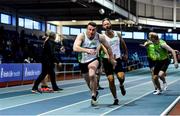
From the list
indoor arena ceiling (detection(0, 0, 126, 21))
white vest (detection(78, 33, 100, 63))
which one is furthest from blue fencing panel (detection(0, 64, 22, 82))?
white vest (detection(78, 33, 100, 63))

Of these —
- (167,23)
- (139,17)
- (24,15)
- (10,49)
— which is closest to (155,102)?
(10,49)

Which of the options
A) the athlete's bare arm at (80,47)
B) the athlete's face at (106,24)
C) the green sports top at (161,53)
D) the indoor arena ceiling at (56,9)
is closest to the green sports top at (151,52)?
the green sports top at (161,53)

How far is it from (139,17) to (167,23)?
530 cm

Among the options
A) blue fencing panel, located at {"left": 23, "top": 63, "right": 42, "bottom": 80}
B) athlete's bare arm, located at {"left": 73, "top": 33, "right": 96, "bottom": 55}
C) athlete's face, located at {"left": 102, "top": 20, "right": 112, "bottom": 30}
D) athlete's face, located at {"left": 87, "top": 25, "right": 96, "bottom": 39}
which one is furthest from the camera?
blue fencing panel, located at {"left": 23, "top": 63, "right": 42, "bottom": 80}

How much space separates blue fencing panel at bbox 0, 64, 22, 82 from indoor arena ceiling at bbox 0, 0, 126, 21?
6137 millimetres

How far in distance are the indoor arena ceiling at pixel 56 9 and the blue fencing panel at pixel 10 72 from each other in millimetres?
6137

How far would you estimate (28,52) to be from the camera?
2825cm

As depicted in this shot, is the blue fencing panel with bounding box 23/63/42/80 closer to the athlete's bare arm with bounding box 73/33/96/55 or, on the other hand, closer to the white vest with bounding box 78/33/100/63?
the white vest with bounding box 78/33/100/63

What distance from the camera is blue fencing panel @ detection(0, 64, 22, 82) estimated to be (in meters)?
17.7

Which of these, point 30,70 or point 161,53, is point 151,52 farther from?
point 30,70

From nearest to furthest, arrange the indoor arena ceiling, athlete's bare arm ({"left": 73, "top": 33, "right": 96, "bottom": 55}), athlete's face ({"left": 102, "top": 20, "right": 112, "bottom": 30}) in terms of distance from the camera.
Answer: athlete's bare arm ({"left": 73, "top": 33, "right": 96, "bottom": 55}) < athlete's face ({"left": 102, "top": 20, "right": 112, "bottom": 30}) < the indoor arena ceiling

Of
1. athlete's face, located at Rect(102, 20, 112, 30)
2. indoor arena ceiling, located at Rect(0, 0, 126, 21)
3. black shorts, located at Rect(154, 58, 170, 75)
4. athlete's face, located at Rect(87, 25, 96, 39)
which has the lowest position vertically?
black shorts, located at Rect(154, 58, 170, 75)

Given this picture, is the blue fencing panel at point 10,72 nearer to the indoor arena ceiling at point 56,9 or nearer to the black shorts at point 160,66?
the indoor arena ceiling at point 56,9

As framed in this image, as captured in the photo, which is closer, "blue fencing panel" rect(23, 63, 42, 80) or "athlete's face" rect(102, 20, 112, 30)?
"athlete's face" rect(102, 20, 112, 30)
